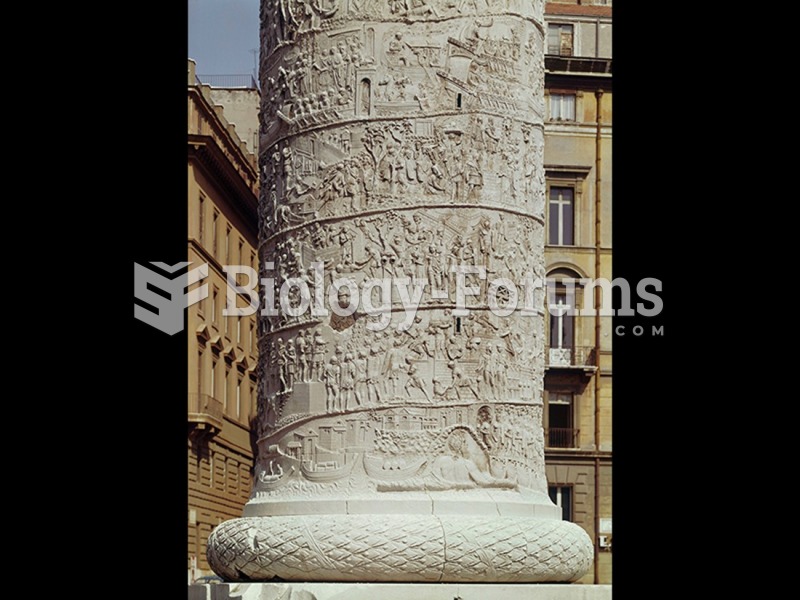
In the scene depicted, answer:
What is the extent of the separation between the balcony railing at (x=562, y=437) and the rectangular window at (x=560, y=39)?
23.6 feet

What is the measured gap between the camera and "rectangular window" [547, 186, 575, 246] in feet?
88.8

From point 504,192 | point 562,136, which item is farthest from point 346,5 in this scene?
point 562,136

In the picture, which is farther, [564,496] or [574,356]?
[574,356]

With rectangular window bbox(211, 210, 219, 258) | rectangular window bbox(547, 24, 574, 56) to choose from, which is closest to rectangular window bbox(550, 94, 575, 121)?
rectangular window bbox(547, 24, 574, 56)

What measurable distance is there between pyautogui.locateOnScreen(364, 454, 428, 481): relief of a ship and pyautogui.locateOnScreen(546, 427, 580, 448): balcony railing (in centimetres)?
1996

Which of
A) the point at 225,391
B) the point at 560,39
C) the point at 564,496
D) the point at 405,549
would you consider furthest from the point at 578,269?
the point at 405,549

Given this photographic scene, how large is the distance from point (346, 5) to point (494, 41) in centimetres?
72

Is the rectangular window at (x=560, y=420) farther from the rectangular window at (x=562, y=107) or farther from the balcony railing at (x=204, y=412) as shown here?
the balcony railing at (x=204, y=412)

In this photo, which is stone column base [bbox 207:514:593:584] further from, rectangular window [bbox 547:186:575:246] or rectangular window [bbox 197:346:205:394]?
rectangular window [bbox 197:346:205:394]

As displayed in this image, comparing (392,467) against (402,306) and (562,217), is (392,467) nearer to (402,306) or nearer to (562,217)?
(402,306)

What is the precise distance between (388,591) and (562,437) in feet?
67.1

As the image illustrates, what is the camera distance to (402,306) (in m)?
6.91
